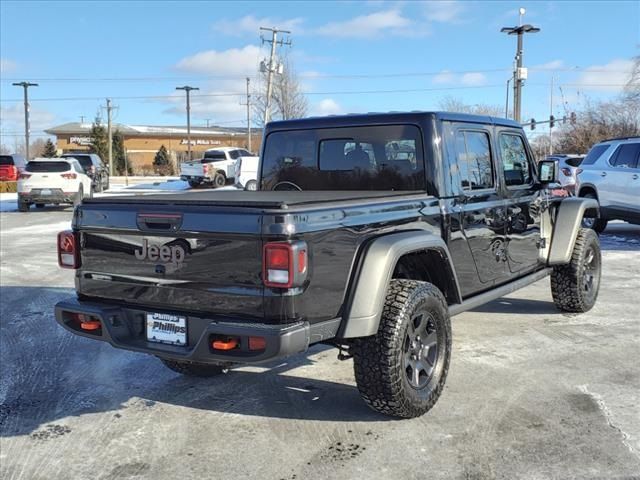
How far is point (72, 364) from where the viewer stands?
509 centimetres

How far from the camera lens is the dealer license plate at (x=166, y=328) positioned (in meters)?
3.45

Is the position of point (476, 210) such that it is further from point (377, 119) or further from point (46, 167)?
point (46, 167)

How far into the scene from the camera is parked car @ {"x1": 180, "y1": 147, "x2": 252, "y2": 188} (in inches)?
1169

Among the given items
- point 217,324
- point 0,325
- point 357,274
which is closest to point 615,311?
point 357,274

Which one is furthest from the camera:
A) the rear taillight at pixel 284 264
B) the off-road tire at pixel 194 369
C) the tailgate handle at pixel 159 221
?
the off-road tire at pixel 194 369

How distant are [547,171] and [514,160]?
410mm

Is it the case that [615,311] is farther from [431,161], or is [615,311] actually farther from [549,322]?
[431,161]

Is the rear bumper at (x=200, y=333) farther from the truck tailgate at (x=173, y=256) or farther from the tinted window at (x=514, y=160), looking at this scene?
the tinted window at (x=514, y=160)

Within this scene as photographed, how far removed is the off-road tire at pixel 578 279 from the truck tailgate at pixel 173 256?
13.4ft

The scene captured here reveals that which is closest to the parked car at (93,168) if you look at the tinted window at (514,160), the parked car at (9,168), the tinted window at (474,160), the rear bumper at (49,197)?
the parked car at (9,168)

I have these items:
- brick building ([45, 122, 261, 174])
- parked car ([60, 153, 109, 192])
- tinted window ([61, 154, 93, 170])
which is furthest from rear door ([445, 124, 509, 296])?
brick building ([45, 122, 261, 174])

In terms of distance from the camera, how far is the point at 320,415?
13.1 feet

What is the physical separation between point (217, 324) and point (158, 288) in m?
0.51

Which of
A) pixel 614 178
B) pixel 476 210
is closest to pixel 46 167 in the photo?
pixel 614 178
